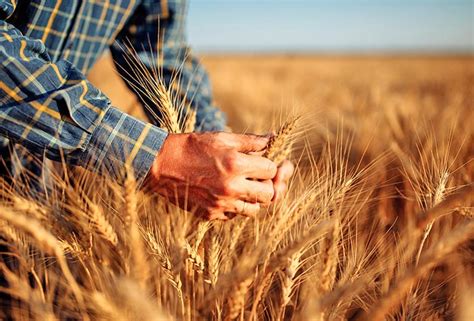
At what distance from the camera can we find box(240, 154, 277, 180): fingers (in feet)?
2.45

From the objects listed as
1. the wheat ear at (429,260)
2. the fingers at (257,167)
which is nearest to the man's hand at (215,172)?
the fingers at (257,167)

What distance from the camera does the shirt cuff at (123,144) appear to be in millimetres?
758

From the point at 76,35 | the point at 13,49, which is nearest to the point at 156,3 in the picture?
Result: the point at 76,35

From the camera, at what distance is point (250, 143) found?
2.55 ft

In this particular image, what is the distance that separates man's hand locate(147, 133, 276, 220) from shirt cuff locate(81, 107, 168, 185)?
21mm

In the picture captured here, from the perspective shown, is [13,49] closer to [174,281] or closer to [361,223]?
[174,281]

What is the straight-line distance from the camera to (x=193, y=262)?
725mm

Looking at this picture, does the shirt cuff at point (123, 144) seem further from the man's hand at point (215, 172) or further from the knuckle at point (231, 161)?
the knuckle at point (231, 161)

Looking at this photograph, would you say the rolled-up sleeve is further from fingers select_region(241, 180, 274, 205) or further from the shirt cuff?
fingers select_region(241, 180, 274, 205)

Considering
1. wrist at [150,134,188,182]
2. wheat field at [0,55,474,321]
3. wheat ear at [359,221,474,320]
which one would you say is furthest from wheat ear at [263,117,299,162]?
wheat ear at [359,221,474,320]

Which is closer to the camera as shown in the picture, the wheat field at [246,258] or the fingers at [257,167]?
the wheat field at [246,258]

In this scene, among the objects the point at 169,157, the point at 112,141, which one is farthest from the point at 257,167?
the point at 112,141

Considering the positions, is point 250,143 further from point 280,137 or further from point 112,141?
point 112,141

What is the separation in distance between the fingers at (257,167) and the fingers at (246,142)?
24 millimetres
